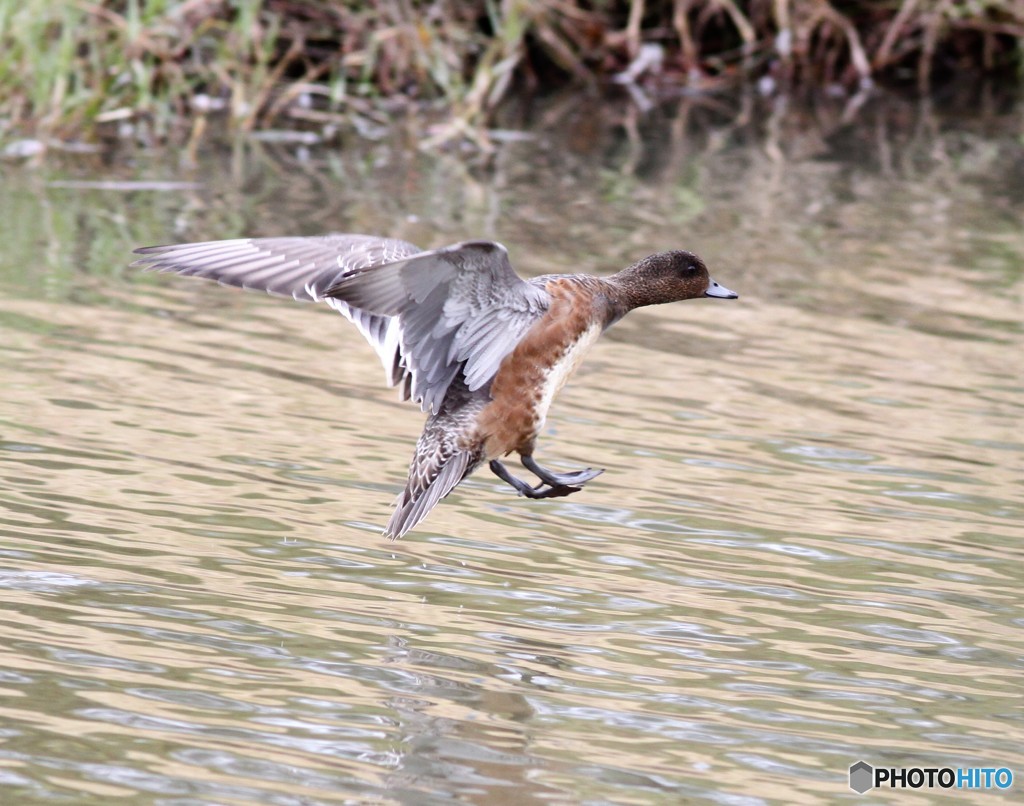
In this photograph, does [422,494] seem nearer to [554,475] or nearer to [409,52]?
[554,475]

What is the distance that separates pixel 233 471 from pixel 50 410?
90cm

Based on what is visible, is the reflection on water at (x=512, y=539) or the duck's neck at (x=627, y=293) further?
the duck's neck at (x=627, y=293)

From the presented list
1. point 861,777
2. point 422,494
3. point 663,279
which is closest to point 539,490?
point 422,494

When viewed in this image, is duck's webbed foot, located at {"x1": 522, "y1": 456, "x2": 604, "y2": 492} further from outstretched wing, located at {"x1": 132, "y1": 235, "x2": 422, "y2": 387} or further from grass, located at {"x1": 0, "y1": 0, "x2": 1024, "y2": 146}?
grass, located at {"x1": 0, "y1": 0, "x2": 1024, "y2": 146}

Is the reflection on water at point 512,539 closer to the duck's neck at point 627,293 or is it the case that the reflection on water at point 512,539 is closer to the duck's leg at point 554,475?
the duck's leg at point 554,475

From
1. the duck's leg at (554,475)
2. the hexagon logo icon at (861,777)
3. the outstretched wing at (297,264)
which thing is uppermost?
the outstretched wing at (297,264)

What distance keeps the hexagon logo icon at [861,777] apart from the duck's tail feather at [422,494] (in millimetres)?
1758

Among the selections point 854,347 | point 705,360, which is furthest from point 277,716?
point 854,347

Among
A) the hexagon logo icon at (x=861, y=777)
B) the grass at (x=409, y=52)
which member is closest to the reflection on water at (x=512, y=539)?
the hexagon logo icon at (x=861, y=777)

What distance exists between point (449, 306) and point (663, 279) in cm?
127

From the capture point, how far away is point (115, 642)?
452 centimetres

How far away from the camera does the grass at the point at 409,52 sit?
37.9ft

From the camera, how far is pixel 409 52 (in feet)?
44.7

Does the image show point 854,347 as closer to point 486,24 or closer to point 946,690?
point 946,690
